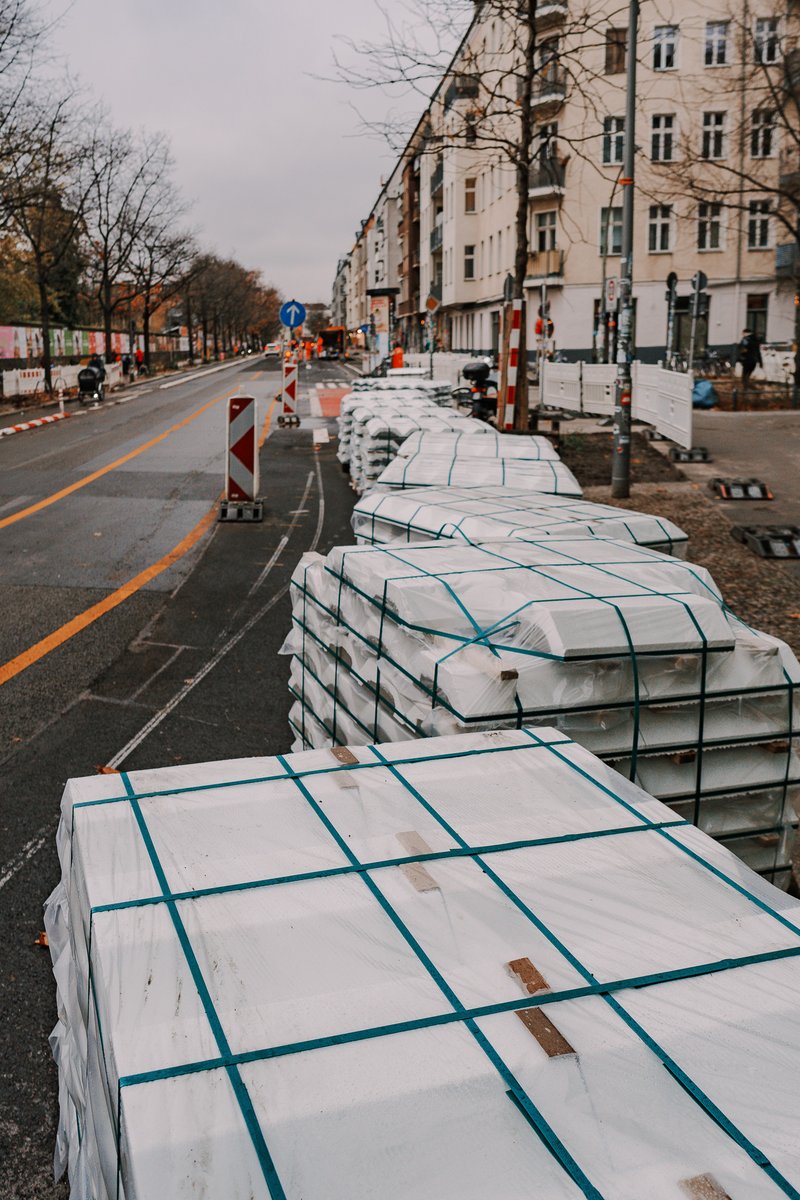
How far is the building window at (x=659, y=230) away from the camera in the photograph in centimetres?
4833

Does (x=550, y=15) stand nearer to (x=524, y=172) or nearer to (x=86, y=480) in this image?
(x=524, y=172)

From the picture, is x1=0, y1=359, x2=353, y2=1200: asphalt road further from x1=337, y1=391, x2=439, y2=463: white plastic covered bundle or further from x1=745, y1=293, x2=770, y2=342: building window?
x1=745, y1=293, x2=770, y2=342: building window

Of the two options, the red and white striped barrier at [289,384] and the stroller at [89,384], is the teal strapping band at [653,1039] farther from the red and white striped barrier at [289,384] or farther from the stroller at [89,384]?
the stroller at [89,384]

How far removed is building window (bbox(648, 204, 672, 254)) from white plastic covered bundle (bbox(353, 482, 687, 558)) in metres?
44.6

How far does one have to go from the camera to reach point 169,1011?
212cm

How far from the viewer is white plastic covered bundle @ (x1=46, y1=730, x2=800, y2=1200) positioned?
180 cm

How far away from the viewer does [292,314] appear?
26797 mm

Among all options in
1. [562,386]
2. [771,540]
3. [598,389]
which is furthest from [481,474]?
[562,386]

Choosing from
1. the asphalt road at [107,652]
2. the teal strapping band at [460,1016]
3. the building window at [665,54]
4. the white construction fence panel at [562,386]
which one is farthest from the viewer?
the building window at [665,54]

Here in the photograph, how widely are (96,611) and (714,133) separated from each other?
153 feet

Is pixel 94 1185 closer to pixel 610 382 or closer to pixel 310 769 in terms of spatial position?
pixel 310 769

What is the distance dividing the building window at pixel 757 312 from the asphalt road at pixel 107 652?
35.9m

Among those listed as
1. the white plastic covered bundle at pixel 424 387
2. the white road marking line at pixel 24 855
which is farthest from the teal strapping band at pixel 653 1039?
the white plastic covered bundle at pixel 424 387

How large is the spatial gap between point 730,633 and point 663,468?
Result: 44.6 feet
